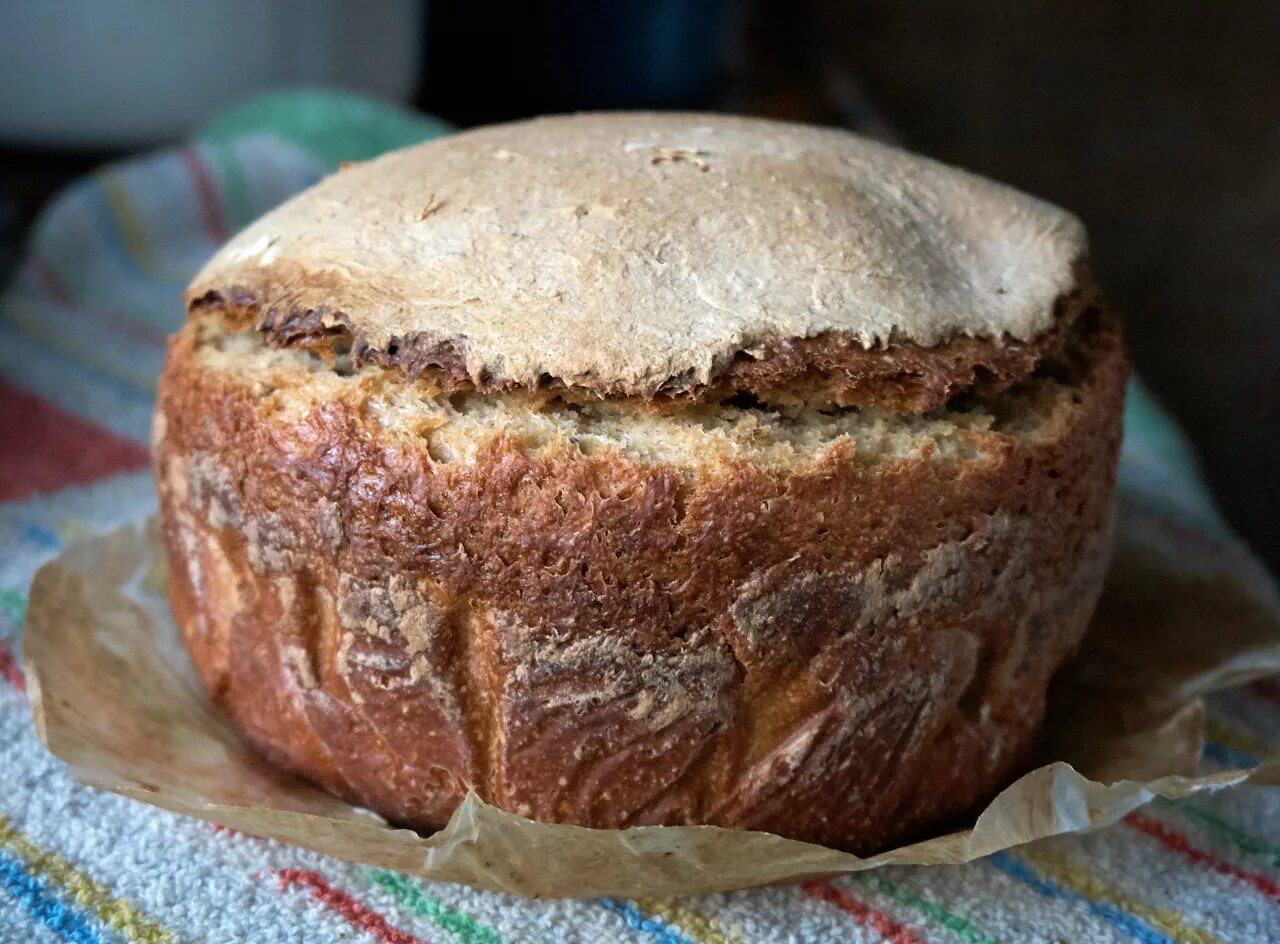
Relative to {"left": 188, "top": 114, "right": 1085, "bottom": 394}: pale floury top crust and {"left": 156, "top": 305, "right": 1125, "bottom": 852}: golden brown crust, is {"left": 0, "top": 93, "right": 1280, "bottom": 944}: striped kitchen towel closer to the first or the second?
{"left": 156, "top": 305, "right": 1125, "bottom": 852}: golden brown crust

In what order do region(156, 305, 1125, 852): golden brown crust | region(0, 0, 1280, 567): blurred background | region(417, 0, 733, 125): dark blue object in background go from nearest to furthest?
region(156, 305, 1125, 852): golden brown crust
region(0, 0, 1280, 567): blurred background
region(417, 0, 733, 125): dark blue object in background

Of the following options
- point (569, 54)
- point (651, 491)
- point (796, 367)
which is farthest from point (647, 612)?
point (569, 54)

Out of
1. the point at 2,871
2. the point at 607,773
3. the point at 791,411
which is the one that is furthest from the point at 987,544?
the point at 2,871

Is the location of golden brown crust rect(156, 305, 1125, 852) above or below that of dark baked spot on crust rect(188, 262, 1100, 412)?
below

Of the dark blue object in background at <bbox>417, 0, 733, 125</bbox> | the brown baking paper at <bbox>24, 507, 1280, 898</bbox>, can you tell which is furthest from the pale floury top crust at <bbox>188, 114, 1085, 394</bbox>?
the dark blue object in background at <bbox>417, 0, 733, 125</bbox>

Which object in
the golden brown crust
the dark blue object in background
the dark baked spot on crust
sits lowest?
the dark blue object in background

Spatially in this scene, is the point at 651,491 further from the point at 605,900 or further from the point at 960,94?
the point at 960,94
